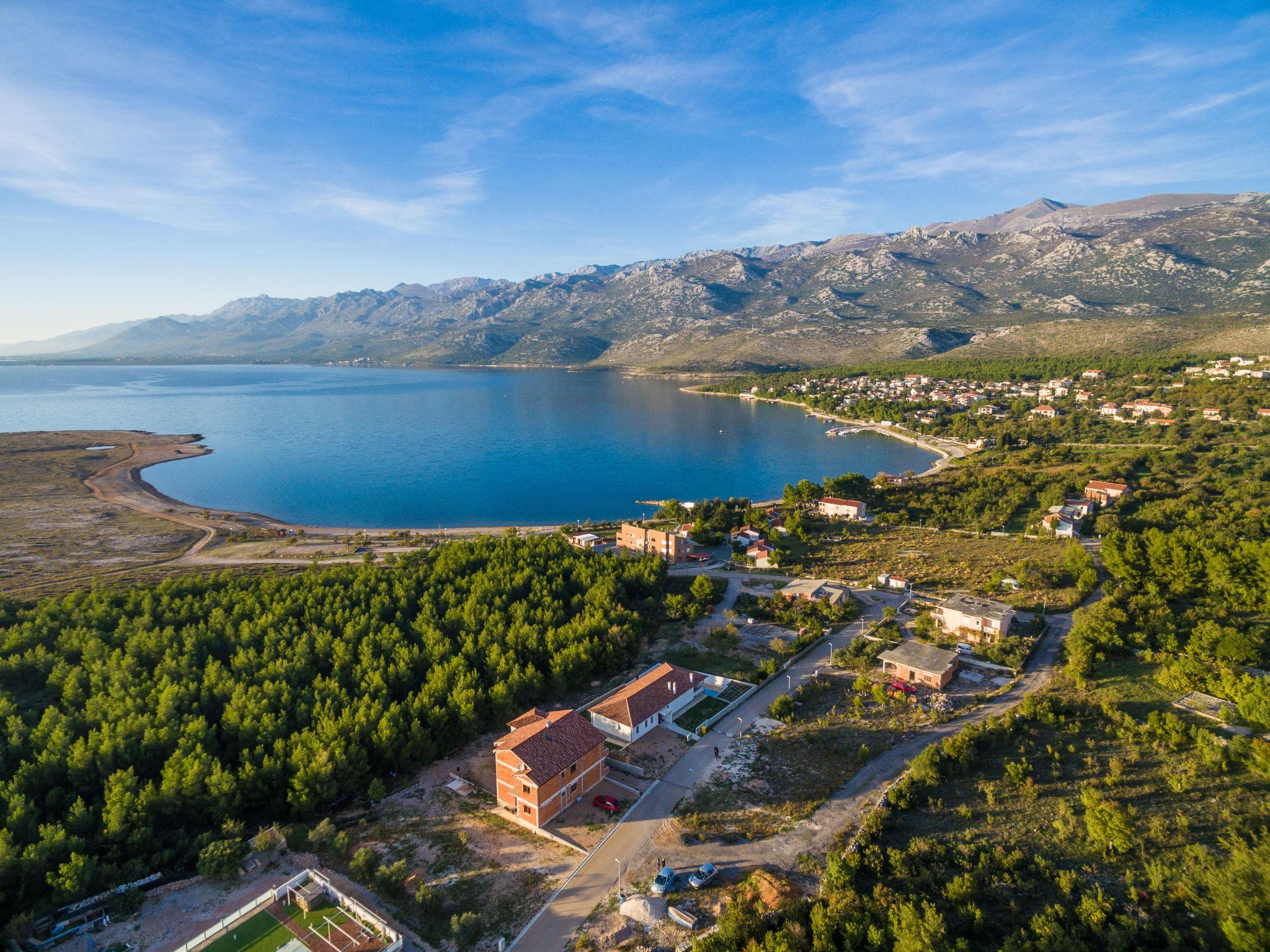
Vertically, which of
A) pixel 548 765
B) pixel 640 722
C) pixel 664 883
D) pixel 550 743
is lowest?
pixel 640 722

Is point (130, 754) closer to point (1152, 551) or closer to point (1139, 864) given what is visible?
point (1139, 864)

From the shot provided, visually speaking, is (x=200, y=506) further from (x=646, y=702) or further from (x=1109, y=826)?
(x=1109, y=826)

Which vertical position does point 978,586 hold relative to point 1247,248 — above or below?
below

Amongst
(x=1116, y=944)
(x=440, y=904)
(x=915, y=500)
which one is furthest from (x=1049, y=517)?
(x=440, y=904)

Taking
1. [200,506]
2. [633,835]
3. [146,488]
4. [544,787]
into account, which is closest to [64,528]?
[200,506]

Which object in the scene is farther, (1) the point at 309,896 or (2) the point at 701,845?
(2) the point at 701,845

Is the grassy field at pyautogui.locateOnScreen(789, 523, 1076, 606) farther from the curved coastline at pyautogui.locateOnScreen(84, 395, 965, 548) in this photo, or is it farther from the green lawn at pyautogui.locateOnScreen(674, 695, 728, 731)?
the green lawn at pyautogui.locateOnScreen(674, 695, 728, 731)

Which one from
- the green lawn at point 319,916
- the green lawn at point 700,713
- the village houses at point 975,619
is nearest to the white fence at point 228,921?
the green lawn at point 319,916
